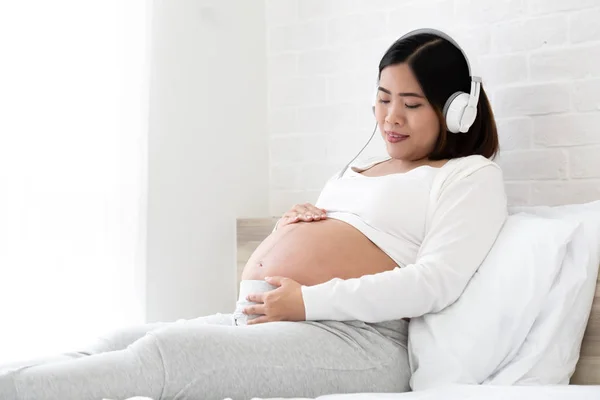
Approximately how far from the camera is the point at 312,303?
5.11ft

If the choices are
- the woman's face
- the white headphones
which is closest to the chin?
the woman's face

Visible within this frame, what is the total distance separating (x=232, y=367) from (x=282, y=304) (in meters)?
0.25

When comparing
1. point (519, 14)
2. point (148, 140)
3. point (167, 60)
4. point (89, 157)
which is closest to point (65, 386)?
point (89, 157)

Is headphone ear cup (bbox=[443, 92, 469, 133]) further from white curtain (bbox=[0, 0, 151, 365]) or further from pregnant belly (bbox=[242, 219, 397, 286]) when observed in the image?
white curtain (bbox=[0, 0, 151, 365])

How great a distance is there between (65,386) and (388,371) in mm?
622

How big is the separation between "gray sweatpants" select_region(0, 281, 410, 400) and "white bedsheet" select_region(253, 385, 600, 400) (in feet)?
0.31

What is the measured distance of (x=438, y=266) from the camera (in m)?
1.60

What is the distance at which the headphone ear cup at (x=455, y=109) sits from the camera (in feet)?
5.84

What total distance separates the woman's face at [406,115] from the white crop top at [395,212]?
2.7 inches

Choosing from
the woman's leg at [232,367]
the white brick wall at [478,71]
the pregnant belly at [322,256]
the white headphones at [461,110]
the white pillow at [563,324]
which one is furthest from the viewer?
the white brick wall at [478,71]

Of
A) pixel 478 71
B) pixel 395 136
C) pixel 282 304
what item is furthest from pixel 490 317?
pixel 478 71

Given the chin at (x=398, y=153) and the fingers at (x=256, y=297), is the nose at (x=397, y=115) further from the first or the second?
the fingers at (x=256, y=297)

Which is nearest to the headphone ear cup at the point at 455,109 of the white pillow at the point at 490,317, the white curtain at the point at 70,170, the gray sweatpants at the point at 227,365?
the white pillow at the point at 490,317

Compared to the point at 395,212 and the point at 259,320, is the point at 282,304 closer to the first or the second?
the point at 259,320
